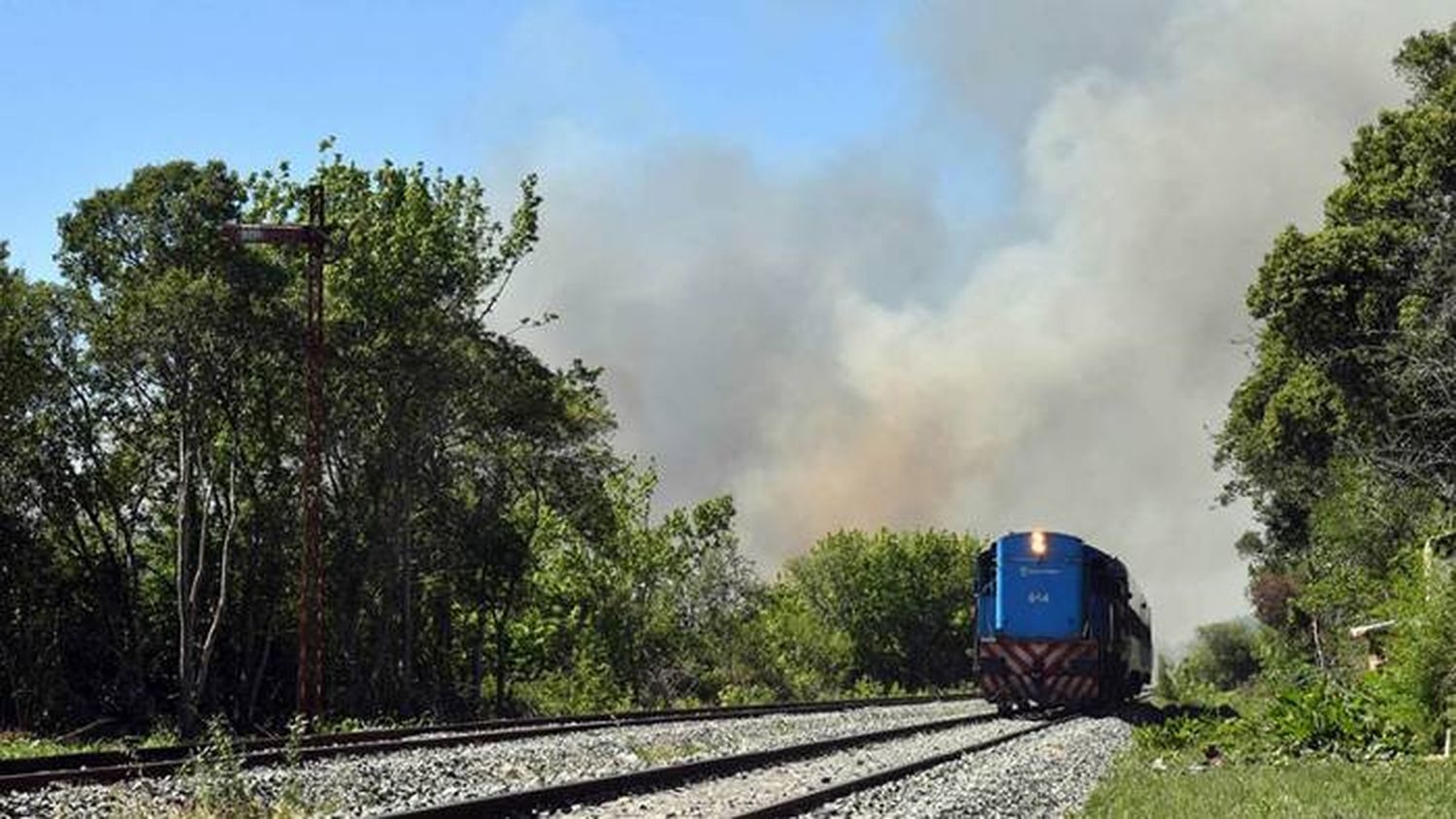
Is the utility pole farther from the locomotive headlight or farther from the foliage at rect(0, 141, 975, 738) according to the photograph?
the locomotive headlight

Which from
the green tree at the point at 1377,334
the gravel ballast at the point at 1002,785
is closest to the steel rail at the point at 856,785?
the gravel ballast at the point at 1002,785

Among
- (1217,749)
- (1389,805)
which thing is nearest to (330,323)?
(1217,749)

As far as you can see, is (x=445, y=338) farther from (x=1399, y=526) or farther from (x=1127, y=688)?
(x=1399, y=526)

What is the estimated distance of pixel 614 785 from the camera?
45.3 feet

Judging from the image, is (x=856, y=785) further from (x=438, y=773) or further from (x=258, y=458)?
(x=258, y=458)

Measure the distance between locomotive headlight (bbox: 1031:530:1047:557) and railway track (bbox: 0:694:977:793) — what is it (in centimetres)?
640

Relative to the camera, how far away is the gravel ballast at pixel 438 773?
1212 cm

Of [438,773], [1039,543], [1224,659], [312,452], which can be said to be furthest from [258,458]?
[1224,659]

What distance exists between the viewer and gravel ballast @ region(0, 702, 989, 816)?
477 inches

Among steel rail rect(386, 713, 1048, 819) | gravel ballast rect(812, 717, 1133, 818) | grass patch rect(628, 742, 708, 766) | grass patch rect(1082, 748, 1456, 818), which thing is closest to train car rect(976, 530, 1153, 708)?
gravel ballast rect(812, 717, 1133, 818)

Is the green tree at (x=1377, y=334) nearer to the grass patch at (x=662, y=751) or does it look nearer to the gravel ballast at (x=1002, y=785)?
the gravel ballast at (x=1002, y=785)

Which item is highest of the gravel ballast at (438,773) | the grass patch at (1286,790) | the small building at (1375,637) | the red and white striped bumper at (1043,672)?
the small building at (1375,637)

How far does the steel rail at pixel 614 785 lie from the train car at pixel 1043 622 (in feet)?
33.7

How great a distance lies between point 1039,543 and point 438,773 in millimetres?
18671
